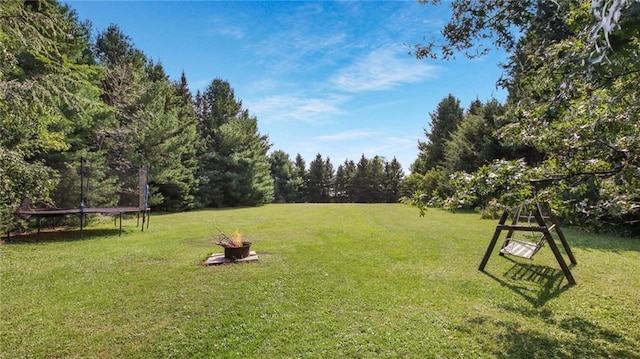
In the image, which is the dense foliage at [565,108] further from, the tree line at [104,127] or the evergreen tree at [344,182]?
the evergreen tree at [344,182]

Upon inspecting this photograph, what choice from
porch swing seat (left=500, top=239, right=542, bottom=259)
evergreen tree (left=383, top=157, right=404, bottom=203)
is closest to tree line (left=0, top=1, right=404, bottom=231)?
porch swing seat (left=500, top=239, right=542, bottom=259)

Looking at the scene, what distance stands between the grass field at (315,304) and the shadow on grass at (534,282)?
1.1 inches

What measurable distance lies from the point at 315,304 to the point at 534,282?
3730 millimetres

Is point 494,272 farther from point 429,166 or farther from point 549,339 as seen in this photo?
point 429,166

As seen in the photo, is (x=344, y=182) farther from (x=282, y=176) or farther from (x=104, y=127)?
(x=104, y=127)

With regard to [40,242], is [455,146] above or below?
above

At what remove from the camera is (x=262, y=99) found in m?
13.3

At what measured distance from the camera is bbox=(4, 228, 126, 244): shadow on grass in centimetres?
808

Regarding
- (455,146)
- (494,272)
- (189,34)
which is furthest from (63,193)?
(455,146)

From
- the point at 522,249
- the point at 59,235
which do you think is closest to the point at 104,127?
the point at 59,235

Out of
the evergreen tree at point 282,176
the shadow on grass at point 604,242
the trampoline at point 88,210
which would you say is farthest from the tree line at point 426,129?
the evergreen tree at point 282,176

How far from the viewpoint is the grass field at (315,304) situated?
3.04 meters

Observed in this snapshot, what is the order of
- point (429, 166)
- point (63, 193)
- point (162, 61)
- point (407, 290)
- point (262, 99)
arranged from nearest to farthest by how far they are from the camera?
point (407, 290) < point (63, 193) < point (262, 99) < point (162, 61) < point (429, 166)

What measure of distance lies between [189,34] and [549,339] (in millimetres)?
9741
